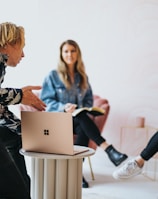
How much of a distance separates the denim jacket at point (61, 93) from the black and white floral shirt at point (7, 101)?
1249 mm

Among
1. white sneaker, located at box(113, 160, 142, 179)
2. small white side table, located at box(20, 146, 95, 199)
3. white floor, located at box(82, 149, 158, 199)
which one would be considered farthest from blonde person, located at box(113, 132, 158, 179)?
small white side table, located at box(20, 146, 95, 199)

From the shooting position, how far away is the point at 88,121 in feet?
9.42

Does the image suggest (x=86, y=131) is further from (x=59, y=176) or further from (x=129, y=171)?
(x=59, y=176)

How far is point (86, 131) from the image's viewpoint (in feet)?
9.41

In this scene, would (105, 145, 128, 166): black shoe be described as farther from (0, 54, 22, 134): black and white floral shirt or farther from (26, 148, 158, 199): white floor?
(0, 54, 22, 134): black and white floral shirt

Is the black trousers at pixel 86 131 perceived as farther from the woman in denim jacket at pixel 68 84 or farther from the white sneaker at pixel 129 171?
the white sneaker at pixel 129 171

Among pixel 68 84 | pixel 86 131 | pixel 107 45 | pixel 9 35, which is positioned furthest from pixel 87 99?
pixel 9 35

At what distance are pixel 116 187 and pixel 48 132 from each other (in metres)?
1.14

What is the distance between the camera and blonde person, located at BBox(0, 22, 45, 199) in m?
1.57

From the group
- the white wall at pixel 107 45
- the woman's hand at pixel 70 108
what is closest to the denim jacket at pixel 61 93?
the woman's hand at pixel 70 108

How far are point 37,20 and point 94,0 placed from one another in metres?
0.61

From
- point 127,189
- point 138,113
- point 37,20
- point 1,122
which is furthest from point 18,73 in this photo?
point 1,122

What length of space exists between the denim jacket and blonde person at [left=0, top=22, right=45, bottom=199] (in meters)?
1.24

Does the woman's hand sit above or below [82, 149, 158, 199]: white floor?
above
